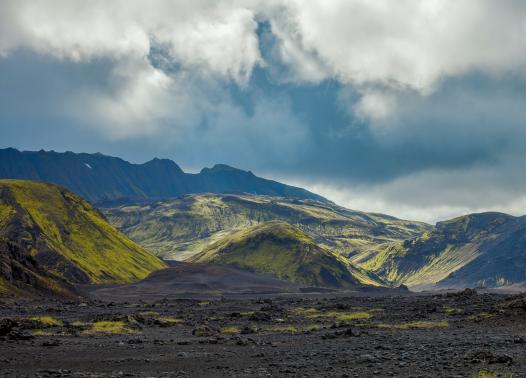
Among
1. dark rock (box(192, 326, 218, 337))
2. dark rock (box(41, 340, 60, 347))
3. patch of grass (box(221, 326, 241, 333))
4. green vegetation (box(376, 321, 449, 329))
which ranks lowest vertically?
patch of grass (box(221, 326, 241, 333))

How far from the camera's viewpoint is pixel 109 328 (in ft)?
205

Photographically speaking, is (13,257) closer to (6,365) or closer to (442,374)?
(6,365)

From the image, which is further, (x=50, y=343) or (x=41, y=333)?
(x=41, y=333)

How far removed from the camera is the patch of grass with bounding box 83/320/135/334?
59.5 m

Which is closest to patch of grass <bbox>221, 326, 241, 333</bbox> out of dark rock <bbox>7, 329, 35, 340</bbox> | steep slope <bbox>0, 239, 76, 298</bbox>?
dark rock <bbox>7, 329, 35, 340</bbox>

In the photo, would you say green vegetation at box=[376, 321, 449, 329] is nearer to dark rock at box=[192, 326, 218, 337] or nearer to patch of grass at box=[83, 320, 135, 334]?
dark rock at box=[192, 326, 218, 337]

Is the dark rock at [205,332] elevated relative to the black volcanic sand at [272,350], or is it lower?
lower

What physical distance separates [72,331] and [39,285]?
321ft

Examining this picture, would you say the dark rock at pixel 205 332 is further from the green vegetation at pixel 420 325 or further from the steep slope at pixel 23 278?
the steep slope at pixel 23 278

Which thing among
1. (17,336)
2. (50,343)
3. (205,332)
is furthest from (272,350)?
(17,336)

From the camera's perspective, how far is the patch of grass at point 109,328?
59528 mm

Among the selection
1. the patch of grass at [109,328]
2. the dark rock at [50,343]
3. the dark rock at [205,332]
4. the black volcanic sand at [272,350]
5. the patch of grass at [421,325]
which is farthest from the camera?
the patch of grass at [421,325]

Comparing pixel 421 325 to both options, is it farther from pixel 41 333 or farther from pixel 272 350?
pixel 41 333

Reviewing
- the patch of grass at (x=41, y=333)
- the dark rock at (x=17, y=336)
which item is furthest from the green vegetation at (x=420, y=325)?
the dark rock at (x=17, y=336)
